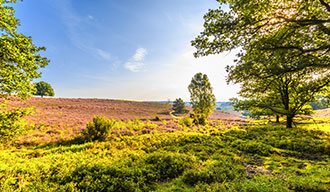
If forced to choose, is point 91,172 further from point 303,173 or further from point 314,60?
point 314,60

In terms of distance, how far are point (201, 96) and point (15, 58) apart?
89.3ft

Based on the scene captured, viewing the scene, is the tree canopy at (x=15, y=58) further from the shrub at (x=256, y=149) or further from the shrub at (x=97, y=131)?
the shrub at (x=256, y=149)

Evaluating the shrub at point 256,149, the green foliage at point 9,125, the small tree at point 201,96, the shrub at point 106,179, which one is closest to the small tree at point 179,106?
the small tree at point 201,96

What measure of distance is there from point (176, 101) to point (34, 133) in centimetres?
3591

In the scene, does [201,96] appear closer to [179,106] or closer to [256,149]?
[179,106]

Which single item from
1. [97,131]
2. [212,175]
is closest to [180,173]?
[212,175]

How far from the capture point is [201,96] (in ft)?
92.6

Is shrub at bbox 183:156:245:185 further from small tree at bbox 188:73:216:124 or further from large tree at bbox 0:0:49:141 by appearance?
small tree at bbox 188:73:216:124

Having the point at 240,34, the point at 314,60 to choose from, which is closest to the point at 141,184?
the point at 240,34

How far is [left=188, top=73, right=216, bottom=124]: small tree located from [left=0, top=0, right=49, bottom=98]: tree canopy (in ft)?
70.9

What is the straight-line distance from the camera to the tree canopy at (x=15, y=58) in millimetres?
5734

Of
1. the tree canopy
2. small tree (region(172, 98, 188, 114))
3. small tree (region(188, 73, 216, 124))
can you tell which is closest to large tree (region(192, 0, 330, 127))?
the tree canopy

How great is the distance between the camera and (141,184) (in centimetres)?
466

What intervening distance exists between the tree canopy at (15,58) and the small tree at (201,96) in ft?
70.9
